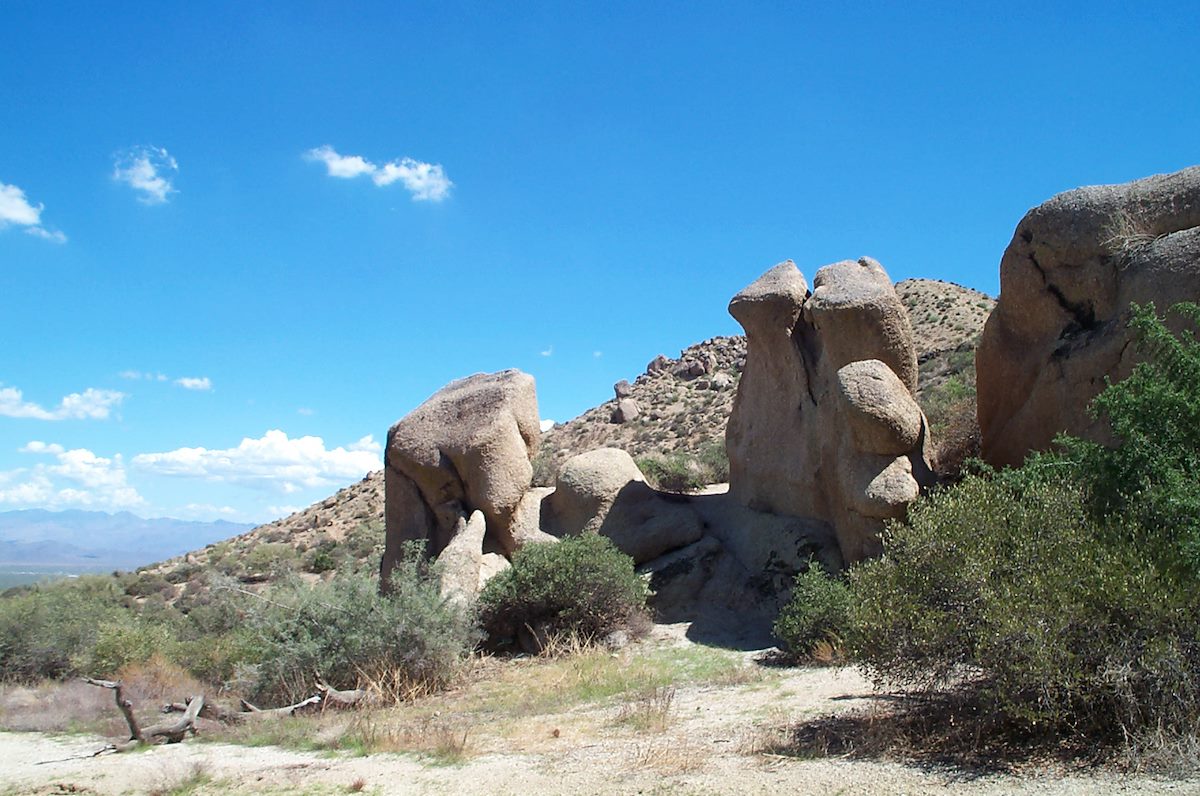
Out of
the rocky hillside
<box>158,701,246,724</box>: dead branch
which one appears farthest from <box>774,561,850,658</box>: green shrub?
the rocky hillside

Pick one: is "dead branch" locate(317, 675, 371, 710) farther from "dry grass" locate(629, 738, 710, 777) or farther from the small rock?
"dry grass" locate(629, 738, 710, 777)

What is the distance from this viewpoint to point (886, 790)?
229 inches

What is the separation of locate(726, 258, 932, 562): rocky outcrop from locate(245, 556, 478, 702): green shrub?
5315 millimetres

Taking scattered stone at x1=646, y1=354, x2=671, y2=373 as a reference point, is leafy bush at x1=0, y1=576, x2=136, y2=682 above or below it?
below

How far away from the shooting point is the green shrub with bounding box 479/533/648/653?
12891 millimetres

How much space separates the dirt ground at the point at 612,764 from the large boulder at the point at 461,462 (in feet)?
18.0

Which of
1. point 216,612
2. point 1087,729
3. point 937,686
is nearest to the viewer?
point 1087,729

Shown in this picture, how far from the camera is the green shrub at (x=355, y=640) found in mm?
11125

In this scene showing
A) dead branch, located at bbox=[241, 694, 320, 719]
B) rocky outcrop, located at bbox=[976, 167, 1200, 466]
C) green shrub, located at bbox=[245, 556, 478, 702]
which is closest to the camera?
dead branch, located at bbox=[241, 694, 320, 719]

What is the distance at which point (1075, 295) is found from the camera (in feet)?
39.5

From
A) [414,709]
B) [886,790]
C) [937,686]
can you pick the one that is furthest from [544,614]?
[886,790]

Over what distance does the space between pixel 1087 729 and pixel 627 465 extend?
10.2 meters

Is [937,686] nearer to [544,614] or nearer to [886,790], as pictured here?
[886,790]

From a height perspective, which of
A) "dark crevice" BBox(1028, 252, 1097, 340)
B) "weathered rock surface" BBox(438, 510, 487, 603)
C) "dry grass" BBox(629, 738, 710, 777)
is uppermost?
"dark crevice" BBox(1028, 252, 1097, 340)
